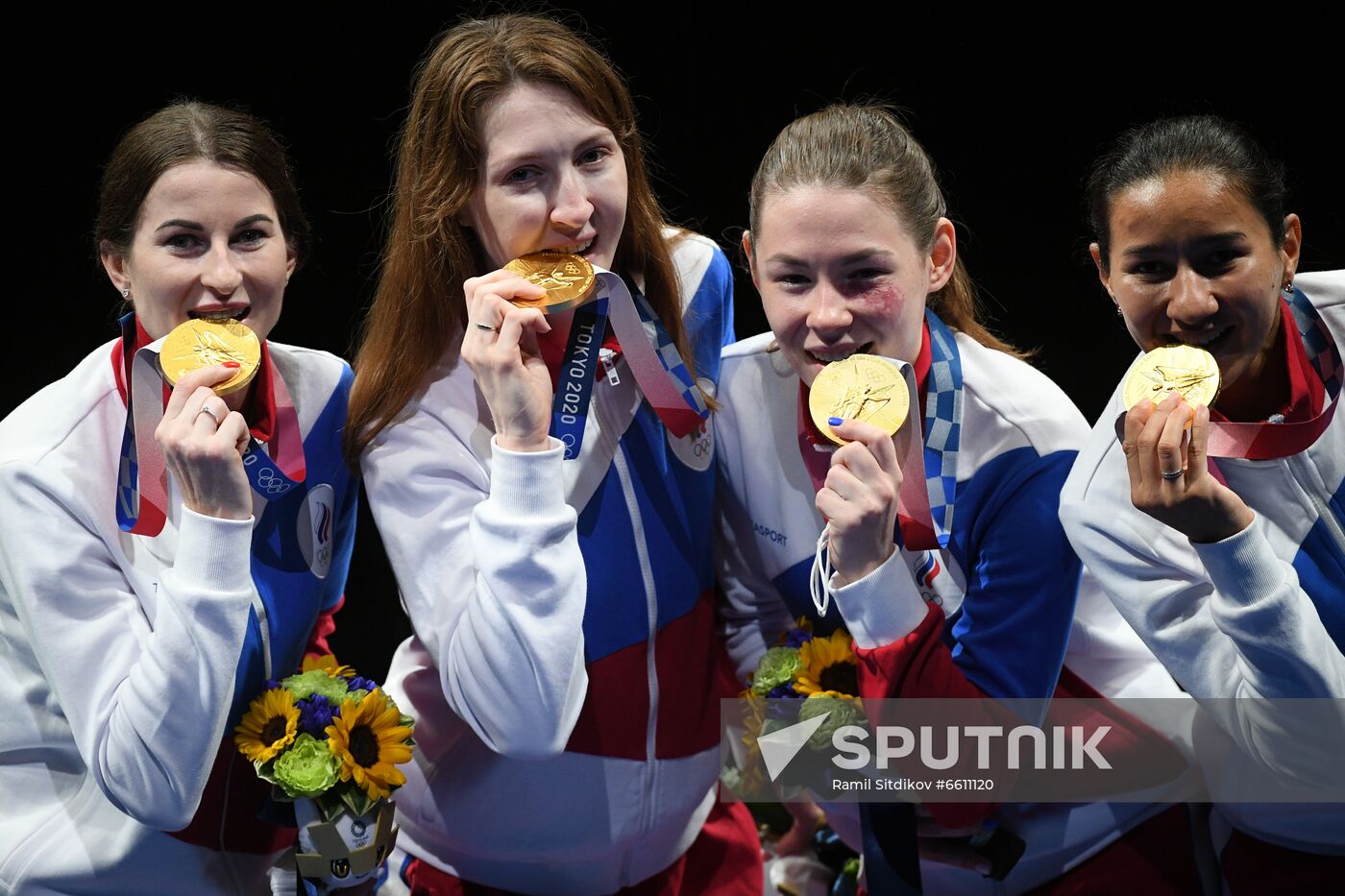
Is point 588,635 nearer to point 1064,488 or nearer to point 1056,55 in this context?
point 1064,488

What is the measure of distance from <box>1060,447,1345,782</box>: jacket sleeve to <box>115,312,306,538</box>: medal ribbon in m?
1.42

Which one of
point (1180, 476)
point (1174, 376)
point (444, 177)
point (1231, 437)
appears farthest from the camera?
point (444, 177)

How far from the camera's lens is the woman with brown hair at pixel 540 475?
2.57 meters

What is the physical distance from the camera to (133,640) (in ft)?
8.49

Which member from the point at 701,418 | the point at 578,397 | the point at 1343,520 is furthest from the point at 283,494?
the point at 1343,520

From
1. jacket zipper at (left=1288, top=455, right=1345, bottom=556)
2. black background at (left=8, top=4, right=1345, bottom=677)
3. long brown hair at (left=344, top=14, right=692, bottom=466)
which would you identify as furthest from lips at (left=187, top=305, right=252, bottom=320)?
jacket zipper at (left=1288, top=455, right=1345, bottom=556)

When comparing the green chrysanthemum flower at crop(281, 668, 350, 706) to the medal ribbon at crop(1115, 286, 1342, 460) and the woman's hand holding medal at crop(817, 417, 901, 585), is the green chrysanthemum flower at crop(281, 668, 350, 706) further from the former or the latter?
the medal ribbon at crop(1115, 286, 1342, 460)

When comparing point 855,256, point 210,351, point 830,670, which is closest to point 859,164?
point 855,256

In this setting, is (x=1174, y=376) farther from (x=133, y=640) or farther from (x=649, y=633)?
(x=133, y=640)

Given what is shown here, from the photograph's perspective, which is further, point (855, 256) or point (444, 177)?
point (444, 177)

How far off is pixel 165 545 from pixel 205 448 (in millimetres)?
308

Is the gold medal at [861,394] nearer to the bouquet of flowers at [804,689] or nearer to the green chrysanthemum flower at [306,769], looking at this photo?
the bouquet of flowers at [804,689]

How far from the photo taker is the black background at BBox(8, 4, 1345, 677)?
3613mm

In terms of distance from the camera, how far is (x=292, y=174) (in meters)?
2.99
